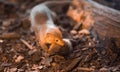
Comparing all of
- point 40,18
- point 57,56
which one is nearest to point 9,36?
point 40,18

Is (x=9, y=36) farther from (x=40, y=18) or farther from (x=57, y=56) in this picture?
(x=57, y=56)

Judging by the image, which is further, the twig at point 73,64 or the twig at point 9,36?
the twig at point 9,36

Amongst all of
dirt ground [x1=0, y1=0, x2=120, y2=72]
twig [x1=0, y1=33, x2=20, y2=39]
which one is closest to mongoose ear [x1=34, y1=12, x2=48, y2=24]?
dirt ground [x1=0, y1=0, x2=120, y2=72]

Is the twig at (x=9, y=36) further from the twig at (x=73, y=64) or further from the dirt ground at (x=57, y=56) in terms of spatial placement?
the twig at (x=73, y=64)

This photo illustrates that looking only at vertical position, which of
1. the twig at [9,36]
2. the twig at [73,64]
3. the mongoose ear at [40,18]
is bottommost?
the twig at [73,64]

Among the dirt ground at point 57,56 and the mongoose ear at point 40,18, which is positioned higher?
the mongoose ear at point 40,18

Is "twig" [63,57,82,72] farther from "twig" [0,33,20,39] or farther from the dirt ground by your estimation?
"twig" [0,33,20,39]

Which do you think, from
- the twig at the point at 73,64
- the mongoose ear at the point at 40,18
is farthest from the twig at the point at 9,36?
the twig at the point at 73,64

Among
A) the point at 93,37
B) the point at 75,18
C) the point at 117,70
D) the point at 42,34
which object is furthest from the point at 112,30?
the point at 75,18
